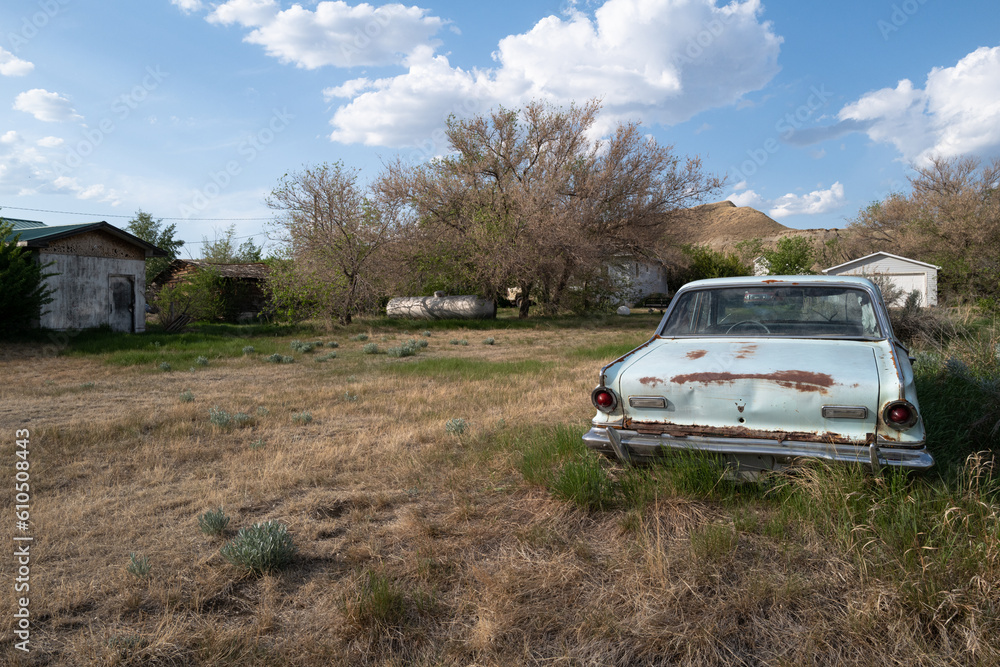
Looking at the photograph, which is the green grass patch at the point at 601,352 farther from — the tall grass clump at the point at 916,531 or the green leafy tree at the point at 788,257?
the green leafy tree at the point at 788,257

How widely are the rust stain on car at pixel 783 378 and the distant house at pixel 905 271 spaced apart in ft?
96.7

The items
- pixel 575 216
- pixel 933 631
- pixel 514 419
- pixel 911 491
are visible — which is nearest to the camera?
pixel 933 631

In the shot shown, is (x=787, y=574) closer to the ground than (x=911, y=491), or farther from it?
closer to the ground

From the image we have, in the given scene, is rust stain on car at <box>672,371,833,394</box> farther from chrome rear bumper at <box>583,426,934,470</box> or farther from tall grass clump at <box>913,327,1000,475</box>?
tall grass clump at <box>913,327,1000,475</box>

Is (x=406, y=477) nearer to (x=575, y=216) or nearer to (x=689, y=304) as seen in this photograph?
(x=689, y=304)

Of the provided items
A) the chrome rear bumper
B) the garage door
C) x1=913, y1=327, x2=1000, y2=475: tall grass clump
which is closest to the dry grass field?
the chrome rear bumper

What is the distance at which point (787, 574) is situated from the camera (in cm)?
309

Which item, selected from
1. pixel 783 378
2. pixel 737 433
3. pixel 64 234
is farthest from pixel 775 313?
pixel 64 234

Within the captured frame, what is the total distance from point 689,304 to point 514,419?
2.82m

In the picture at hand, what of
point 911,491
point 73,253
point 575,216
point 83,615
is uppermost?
point 575,216

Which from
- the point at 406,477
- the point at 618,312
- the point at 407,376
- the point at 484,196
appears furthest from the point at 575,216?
the point at 406,477

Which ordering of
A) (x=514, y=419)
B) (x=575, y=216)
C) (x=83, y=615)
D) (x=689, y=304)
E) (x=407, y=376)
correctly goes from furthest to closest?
1. (x=575, y=216)
2. (x=407, y=376)
3. (x=514, y=419)
4. (x=689, y=304)
5. (x=83, y=615)

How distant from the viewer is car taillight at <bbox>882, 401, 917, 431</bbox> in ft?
11.2

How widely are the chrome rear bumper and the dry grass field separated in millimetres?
149
